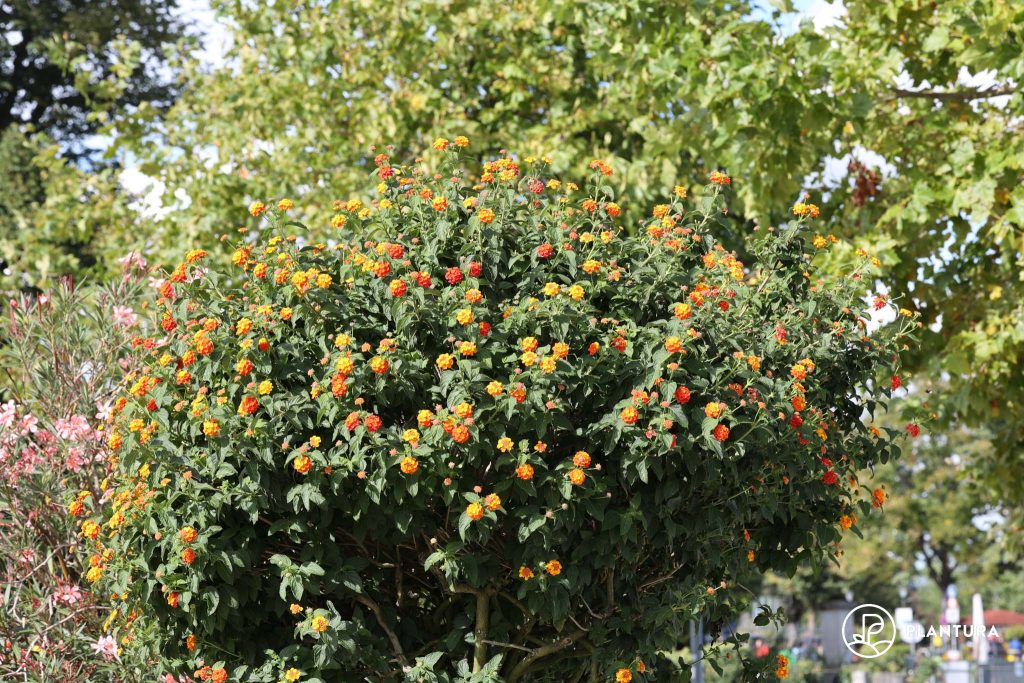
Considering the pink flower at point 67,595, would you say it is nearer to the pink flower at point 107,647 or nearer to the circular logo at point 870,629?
A: the pink flower at point 107,647

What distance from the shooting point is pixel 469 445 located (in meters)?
3.38

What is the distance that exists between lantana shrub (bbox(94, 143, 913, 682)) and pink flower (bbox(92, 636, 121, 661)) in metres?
0.10

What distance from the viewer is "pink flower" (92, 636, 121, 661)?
4105 mm

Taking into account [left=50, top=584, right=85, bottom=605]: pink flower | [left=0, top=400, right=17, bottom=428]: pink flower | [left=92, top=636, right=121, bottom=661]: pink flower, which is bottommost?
[left=92, top=636, right=121, bottom=661]: pink flower

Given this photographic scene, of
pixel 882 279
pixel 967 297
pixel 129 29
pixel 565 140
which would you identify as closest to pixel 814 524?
pixel 882 279

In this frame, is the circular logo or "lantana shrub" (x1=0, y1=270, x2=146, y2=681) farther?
the circular logo

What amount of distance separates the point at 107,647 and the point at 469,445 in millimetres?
1808

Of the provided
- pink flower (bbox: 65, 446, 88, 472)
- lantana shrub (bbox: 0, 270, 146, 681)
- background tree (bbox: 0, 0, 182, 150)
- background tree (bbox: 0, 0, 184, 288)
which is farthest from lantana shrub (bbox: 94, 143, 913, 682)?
background tree (bbox: 0, 0, 182, 150)

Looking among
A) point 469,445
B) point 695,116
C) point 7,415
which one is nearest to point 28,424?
point 7,415

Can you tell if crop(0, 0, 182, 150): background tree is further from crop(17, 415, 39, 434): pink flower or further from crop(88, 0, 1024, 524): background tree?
crop(17, 415, 39, 434): pink flower

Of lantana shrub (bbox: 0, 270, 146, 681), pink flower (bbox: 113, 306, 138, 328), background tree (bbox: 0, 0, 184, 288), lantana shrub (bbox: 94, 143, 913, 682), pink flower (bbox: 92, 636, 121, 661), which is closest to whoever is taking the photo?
lantana shrub (bbox: 94, 143, 913, 682)

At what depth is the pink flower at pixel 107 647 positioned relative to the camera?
162 inches

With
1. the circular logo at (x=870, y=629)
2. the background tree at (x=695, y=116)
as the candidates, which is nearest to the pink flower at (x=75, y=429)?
the background tree at (x=695, y=116)

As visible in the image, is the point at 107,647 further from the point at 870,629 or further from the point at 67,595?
the point at 870,629
